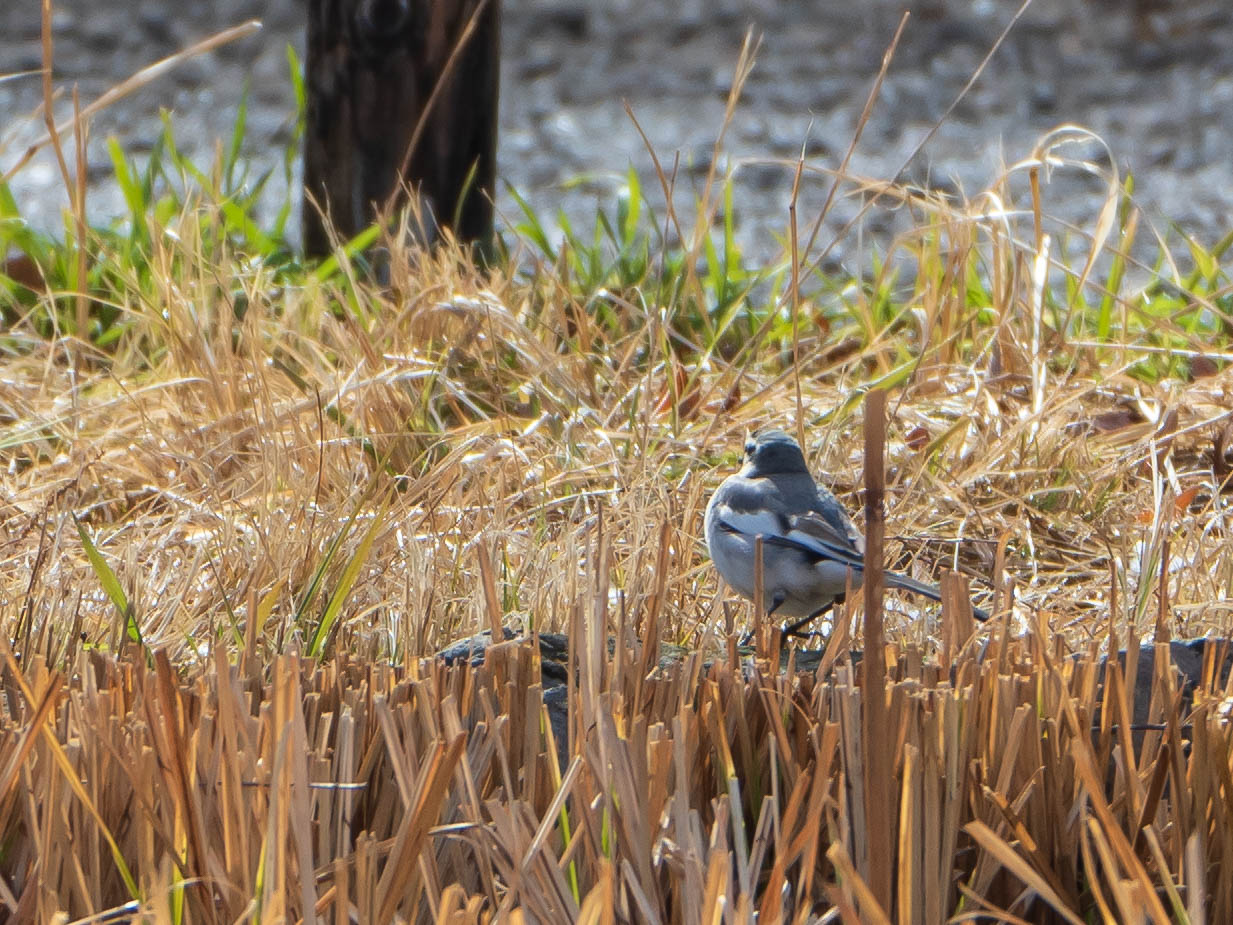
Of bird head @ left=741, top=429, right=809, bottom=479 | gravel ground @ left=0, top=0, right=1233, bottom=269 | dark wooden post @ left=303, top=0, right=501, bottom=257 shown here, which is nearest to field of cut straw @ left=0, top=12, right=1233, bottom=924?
bird head @ left=741, top=429, right=809, bottom=479

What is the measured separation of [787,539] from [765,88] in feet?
29.8

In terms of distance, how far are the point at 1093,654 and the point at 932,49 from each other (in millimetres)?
10488

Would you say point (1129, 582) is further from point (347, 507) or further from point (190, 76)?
point (190, 76)

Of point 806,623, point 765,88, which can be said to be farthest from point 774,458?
point 765,88

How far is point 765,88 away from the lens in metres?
11.2

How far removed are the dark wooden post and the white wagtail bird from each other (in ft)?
7.41

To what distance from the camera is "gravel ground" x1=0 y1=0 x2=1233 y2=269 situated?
30.9 ft

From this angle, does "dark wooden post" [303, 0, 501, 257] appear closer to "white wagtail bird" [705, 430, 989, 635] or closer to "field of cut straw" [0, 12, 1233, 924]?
"field of cut straw" [0, 12, 1233, 924]

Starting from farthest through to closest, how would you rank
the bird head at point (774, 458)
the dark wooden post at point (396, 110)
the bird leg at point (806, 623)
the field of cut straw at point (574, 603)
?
the dark wooden post at point (396, 110), the bird head at point (774, 458), the bird leg at point (806, 623), the field of cut straw at point (574, 603)

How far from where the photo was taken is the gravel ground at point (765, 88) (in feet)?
30.9

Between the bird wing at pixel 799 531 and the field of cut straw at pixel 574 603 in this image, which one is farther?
the bird wing at pixel 799 531

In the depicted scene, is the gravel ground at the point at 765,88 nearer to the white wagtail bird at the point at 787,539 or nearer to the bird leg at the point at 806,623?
the white wagtail bird at the point at 787,539

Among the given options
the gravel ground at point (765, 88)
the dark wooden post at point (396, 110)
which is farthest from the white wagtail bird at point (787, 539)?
the gravel ground at point (765, 88)

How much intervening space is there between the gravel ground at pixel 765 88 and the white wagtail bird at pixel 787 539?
19.5 ft
